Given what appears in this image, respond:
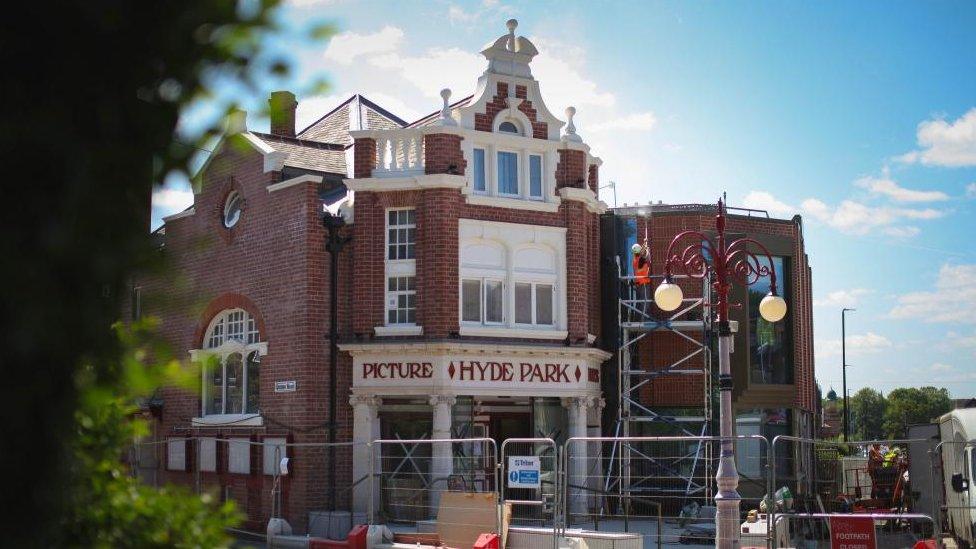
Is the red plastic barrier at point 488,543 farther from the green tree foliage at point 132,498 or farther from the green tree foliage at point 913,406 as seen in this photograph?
the green tree foliage at point 913,406

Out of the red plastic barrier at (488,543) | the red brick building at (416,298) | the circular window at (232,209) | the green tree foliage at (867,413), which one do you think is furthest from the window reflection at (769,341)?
the green tree foliage at (867,413)

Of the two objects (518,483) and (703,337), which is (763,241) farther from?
(518,483)

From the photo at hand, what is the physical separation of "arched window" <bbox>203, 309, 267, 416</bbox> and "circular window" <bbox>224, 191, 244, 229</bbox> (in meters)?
2.15

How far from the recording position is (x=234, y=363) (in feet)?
87.7

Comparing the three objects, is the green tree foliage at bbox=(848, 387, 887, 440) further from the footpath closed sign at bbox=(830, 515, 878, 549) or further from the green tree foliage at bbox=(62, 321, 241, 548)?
the green tree foliage at bbox=(62, 321, 241, 548)

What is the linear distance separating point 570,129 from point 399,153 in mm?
3837

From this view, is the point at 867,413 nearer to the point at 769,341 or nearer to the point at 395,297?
the point at 769,341

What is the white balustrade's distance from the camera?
80.5 ft

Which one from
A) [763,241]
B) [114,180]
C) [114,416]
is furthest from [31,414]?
[763,241]

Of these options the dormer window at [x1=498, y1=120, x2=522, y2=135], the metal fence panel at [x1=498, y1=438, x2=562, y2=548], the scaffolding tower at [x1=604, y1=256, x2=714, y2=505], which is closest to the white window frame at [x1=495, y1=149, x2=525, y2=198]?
the dormer window at [x1=498, y1=120, x2=522, y2=135]

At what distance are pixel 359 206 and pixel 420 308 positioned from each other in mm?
2594

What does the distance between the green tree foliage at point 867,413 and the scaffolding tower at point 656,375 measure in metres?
97.7

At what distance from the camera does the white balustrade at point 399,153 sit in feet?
80.5

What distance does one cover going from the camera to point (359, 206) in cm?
2467
